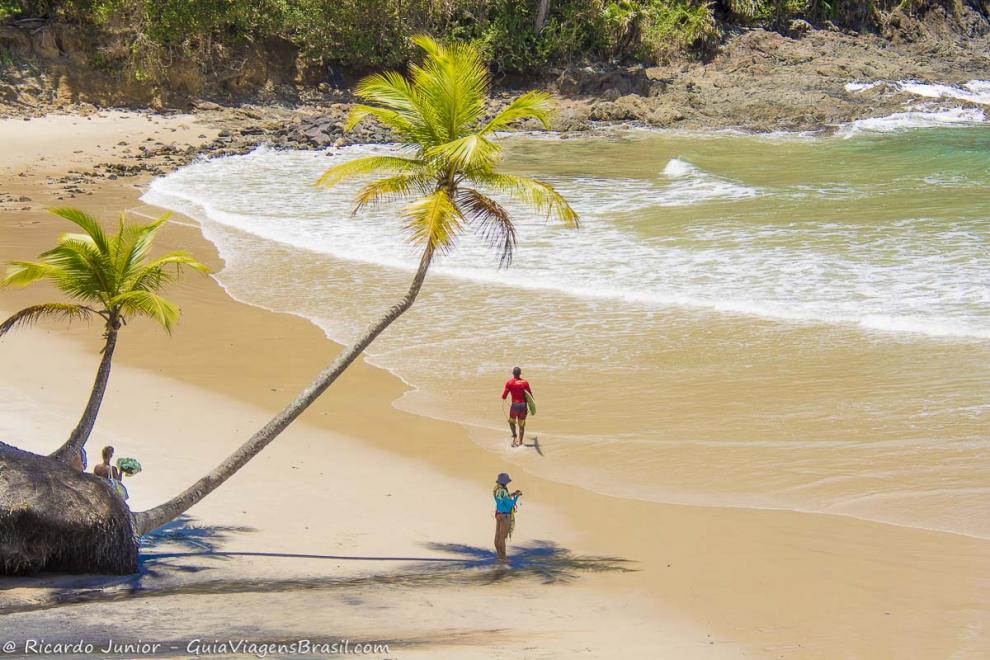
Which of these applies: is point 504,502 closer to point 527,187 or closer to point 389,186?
point 527,187

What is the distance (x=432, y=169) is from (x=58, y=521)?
3.96 meters

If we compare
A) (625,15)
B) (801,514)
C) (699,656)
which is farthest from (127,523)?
(625,15)

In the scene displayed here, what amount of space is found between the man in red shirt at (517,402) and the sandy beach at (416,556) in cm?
36

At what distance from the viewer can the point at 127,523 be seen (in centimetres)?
804

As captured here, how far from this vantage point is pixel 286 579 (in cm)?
842

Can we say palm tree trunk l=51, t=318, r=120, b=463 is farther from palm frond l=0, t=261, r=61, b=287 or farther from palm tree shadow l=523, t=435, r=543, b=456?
palm tree shadow l=523, t=435, r=543, b=456

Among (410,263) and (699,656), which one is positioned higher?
(410,263)

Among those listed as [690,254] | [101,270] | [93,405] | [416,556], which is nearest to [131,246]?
[101,270]

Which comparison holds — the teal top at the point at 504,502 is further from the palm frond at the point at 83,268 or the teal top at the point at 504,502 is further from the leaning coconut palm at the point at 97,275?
the palm frond at the point at 83,268

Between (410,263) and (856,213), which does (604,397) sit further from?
(856,213)

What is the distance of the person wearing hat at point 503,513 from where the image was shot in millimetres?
9023

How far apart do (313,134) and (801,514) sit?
27.7 metres

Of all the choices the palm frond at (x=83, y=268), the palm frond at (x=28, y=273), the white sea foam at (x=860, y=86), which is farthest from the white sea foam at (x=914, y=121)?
the palm frond at (x=28, y=273)

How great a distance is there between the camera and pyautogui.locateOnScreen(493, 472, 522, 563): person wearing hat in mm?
9023
